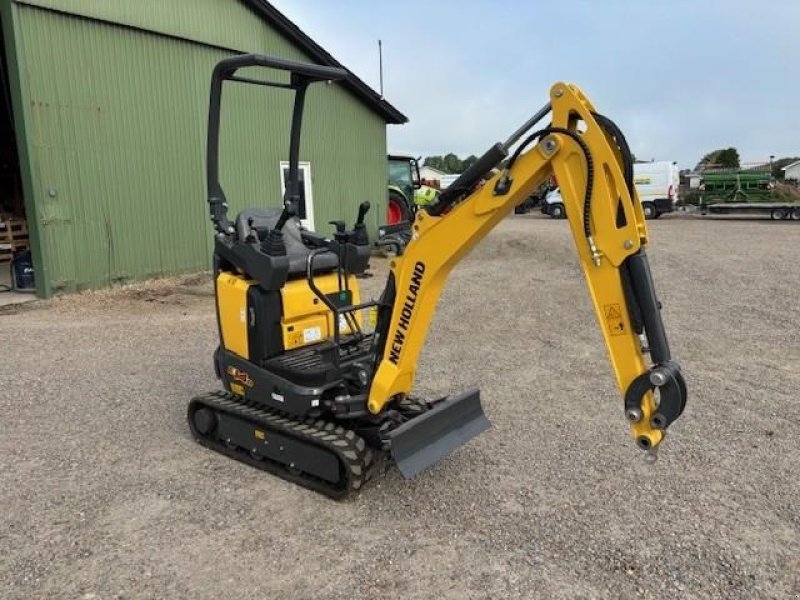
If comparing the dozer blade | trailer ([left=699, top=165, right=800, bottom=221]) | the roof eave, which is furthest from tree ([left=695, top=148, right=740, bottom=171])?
the dozer blade

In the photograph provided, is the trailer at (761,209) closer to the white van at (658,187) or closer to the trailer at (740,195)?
the trailer at (740,195)

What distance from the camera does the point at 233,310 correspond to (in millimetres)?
4391

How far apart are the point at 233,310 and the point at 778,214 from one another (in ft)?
88.1

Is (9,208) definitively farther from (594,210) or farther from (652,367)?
(652,367)

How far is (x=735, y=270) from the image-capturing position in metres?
12.2

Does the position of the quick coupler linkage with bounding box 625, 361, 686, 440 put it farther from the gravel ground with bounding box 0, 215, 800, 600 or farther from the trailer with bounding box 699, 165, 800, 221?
the trailer with bounding box 699, 165, 800, 221

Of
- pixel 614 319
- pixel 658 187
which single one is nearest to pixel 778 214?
pixel 658 187

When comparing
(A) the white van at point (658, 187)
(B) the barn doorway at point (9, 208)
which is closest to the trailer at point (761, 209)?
(A) the white van at point (658, 187)

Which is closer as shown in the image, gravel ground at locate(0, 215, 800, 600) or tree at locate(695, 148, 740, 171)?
gravel ground at locate(0, 215, 800, 600)

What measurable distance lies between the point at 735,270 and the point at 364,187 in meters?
8.14

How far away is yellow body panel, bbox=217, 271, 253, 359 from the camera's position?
14.1 feet

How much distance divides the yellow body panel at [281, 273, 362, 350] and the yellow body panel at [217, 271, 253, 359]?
26cm

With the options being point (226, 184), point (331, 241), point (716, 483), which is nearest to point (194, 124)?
point (226, 184)

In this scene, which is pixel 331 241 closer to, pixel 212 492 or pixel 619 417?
pixel 212 492
